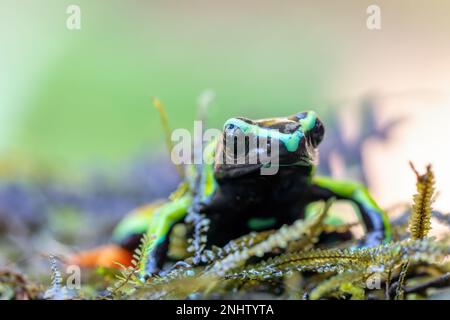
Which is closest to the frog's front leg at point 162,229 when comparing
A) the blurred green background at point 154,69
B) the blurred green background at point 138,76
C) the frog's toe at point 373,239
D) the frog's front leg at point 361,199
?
the frog's front leg at point 361,199

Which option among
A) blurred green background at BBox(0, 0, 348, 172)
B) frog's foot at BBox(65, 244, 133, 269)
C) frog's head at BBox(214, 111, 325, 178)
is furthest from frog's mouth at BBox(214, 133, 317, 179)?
blurred green background at BBox(0, 0, 348, 172)

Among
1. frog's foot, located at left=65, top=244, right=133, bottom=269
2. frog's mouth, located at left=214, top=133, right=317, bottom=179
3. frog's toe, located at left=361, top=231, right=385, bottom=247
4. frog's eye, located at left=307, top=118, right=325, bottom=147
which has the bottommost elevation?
frog's foot, located at left=65, top=244, right=133, bottom=269

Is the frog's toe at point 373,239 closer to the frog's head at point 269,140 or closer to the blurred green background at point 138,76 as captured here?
the frog's head at point 269,140

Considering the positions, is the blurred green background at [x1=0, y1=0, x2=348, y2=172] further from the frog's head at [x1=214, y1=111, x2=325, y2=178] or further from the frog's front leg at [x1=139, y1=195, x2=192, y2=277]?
the frog's head at [x1=214, y1=111, x2=325, y2=178]

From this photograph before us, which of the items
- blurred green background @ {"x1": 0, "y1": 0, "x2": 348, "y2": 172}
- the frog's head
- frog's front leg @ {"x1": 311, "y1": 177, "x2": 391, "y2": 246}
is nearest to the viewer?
the frog's head

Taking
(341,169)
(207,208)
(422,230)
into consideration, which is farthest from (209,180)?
(341,169)

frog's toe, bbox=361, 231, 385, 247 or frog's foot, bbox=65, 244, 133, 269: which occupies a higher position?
frog's toe, bbox=361, 231, 385, 247

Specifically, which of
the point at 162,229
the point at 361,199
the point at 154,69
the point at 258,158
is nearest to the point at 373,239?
the point at 361,199

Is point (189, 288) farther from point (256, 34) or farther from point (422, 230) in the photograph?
point (256, 34)
